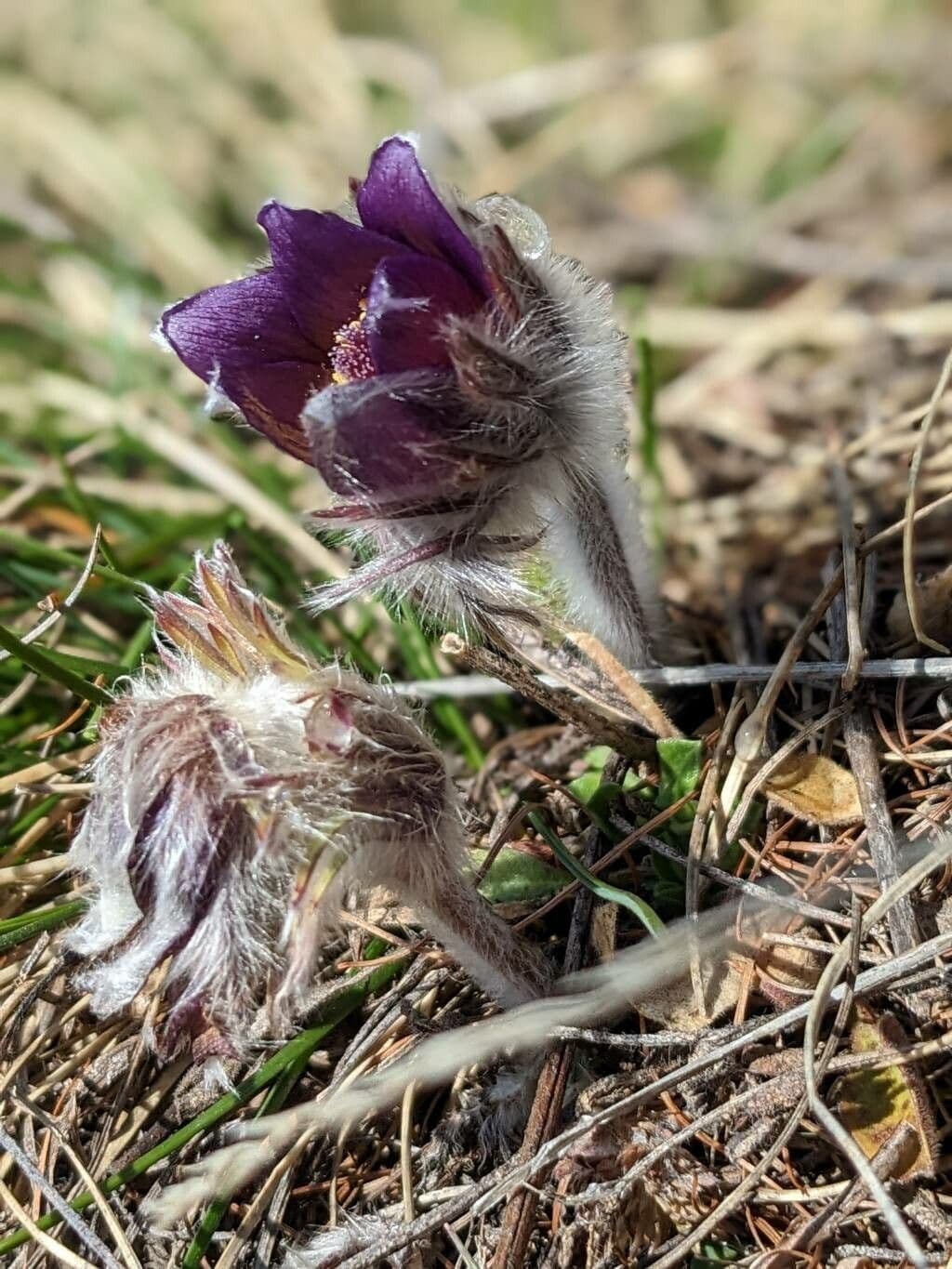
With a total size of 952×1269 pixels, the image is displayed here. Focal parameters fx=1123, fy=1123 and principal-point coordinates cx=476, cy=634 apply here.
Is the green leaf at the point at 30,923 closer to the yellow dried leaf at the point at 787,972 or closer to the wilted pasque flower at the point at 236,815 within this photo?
the wilted pasque flower at the point at 236,815

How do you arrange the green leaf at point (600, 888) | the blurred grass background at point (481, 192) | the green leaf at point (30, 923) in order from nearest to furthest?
the green leaf at point (600, 888), the green leaf at point (30, 923), the blurred grass background at point (481, 192)

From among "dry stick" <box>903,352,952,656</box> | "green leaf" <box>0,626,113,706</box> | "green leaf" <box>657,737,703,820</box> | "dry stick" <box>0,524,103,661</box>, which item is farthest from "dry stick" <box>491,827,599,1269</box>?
"dry stick" <box>0,524,103,661</box>

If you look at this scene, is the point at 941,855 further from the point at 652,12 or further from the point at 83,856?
the point at 652,12

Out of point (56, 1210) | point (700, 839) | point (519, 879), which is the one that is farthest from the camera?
point (519, 879)

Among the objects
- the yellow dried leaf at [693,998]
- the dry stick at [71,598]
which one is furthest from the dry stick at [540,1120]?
the dry stick at [71,598]

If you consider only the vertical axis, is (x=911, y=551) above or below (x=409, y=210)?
below

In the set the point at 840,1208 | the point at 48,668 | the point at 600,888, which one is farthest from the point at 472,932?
the point at 48,668

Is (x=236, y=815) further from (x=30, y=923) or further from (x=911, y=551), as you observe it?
(x=911, y=551)

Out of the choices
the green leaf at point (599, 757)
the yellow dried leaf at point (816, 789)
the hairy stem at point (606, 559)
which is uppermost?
the hairy stem at point (606, 559)
